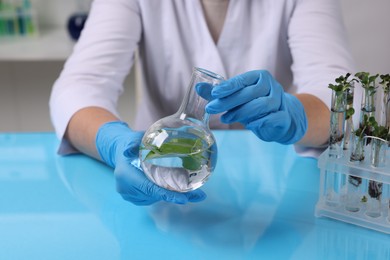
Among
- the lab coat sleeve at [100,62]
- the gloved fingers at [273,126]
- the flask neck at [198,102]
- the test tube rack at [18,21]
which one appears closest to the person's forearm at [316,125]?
the gloved fingers at [273,126]

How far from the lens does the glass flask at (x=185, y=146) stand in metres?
0.77

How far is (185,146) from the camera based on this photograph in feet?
2.56

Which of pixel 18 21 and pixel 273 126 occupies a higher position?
pixel 273 126

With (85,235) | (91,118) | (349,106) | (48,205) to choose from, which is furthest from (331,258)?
(91,118)

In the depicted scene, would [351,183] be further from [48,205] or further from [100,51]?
[100,51]

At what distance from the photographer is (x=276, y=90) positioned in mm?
936

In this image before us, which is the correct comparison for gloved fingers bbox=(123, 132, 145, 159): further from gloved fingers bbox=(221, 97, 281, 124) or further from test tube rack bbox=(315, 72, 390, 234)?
test tube rack bbox=(315, 72, 390, 234)

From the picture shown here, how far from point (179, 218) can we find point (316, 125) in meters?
0.40

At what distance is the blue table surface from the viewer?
80 cm

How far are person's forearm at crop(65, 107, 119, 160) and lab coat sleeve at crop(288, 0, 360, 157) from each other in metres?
0.49

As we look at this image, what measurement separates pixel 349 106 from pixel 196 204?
0.32m

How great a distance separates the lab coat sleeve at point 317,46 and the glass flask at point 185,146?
475 mm

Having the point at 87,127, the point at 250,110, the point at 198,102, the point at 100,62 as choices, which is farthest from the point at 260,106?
the point at 100,62

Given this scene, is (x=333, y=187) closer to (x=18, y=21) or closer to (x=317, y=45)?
(x=317, y=45)
